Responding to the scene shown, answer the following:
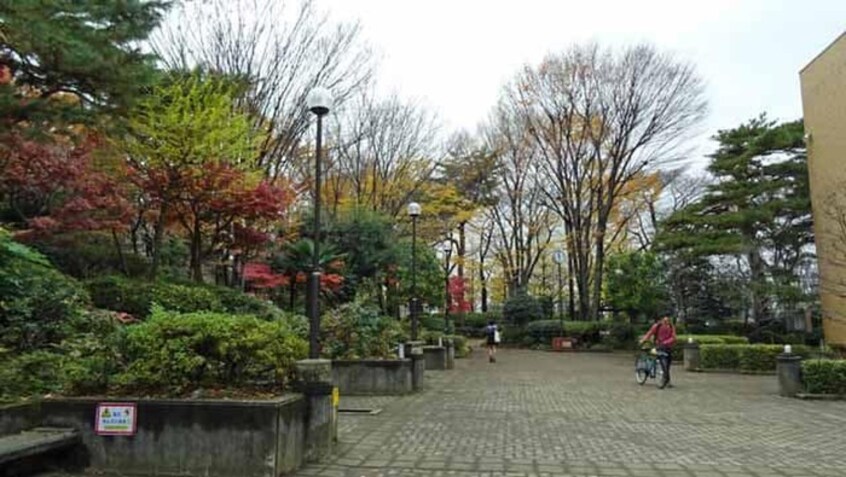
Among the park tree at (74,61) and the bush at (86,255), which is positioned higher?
the park tree at (74,61)

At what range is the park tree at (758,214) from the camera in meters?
23.6

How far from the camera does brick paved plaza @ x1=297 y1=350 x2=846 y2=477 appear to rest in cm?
593

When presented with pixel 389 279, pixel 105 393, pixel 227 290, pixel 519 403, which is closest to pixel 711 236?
pixel 389 279

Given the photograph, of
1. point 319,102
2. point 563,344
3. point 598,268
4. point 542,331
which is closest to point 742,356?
point 598,268

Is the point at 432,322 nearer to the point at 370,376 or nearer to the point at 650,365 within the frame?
the point at 650,365

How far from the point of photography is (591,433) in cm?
778

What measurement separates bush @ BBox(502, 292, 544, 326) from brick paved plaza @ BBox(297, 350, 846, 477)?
1884 cm

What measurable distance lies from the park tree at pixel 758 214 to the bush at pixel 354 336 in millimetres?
15894

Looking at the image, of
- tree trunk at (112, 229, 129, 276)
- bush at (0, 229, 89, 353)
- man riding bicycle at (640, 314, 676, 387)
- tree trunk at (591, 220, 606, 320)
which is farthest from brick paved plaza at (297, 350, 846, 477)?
tree trunk at (591, 220, 606, 320)

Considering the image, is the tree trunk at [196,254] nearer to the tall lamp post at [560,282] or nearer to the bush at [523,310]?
the tall lamp post at [560,282]

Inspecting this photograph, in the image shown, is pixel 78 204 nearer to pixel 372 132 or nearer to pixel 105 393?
pixel 105 393

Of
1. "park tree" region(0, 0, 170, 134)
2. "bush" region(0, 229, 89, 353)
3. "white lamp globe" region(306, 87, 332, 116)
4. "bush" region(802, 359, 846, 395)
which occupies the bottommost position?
"bush" region(802, 359, 846, 395)

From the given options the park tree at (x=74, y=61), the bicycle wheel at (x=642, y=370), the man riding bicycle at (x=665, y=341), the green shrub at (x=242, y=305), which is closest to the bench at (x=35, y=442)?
the park tree at (x=74, y=61)

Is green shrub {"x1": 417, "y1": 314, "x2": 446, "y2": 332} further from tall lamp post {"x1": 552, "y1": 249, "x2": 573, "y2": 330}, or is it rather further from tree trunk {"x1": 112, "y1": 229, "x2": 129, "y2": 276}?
tree trunk {"x1": 112, "y1": 229, "x2": 129, "y2": 276}
